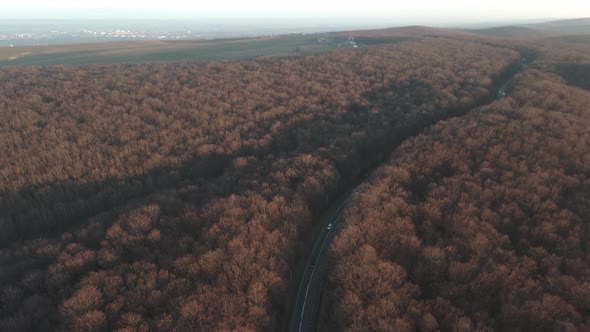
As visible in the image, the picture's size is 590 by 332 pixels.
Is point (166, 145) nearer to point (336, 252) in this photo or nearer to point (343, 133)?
point (343, 133)

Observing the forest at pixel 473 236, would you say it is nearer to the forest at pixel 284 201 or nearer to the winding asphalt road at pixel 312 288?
the forest at pixel 284 201

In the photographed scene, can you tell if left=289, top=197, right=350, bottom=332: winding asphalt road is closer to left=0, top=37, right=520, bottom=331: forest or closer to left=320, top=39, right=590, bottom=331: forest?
left=0, top=37, right=520, bottom=331: forest

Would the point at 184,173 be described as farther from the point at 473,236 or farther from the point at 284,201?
the point at 473,236

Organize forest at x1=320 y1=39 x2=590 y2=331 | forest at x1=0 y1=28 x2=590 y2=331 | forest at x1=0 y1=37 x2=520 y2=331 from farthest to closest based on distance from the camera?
forest at x1=0 y1=37 x2=520 y2=331 < forest at x1=0 y1=28 x2=590 y2=331 < forest at x1=320 y1=39 x2=590 y2=331

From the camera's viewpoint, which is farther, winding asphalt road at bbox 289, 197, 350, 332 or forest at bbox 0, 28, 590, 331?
winding asphalt road at bbox 289, 197, 350, 332

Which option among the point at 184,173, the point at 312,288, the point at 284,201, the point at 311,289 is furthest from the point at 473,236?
the point at 184,173

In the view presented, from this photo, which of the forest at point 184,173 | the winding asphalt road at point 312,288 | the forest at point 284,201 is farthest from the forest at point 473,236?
the forest at point 184,173

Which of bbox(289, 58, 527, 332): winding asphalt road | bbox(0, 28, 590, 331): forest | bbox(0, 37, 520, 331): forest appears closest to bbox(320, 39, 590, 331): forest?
bbox(0, 28, 590, 331): forest
